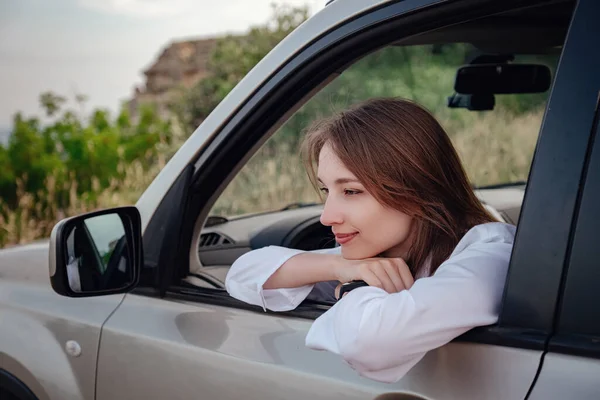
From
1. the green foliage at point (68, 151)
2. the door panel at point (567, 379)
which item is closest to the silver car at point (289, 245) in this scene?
the door panel at point (567, 379)

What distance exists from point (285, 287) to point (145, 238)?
509 millimetres

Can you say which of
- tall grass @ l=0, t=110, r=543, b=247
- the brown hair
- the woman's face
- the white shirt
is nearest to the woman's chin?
the woman's face

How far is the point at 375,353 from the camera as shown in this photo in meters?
1.26

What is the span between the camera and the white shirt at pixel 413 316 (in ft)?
4.11

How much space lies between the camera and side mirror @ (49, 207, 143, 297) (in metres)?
1.92

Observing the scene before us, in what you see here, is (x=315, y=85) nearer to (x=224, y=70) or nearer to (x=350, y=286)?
(x=350, y=286)

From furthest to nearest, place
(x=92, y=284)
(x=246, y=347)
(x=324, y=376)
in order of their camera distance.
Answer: (x=92, y=284), (x=246, y=347), (x=324, y=376)

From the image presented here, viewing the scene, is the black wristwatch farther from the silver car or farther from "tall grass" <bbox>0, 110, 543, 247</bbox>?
"tall grass" <bbox>0, 110, 543, 247</bbox>

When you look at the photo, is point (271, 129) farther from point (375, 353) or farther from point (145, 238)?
point (375, 353)

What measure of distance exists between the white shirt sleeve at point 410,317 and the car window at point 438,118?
3.52 meters

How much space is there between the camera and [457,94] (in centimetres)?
288

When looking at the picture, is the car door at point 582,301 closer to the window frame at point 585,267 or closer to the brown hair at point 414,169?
the window frame at point 585,267

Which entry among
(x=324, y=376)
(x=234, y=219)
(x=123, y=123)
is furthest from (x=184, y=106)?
(x=324, y=376)

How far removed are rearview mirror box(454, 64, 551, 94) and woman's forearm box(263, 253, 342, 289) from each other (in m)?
1.25
